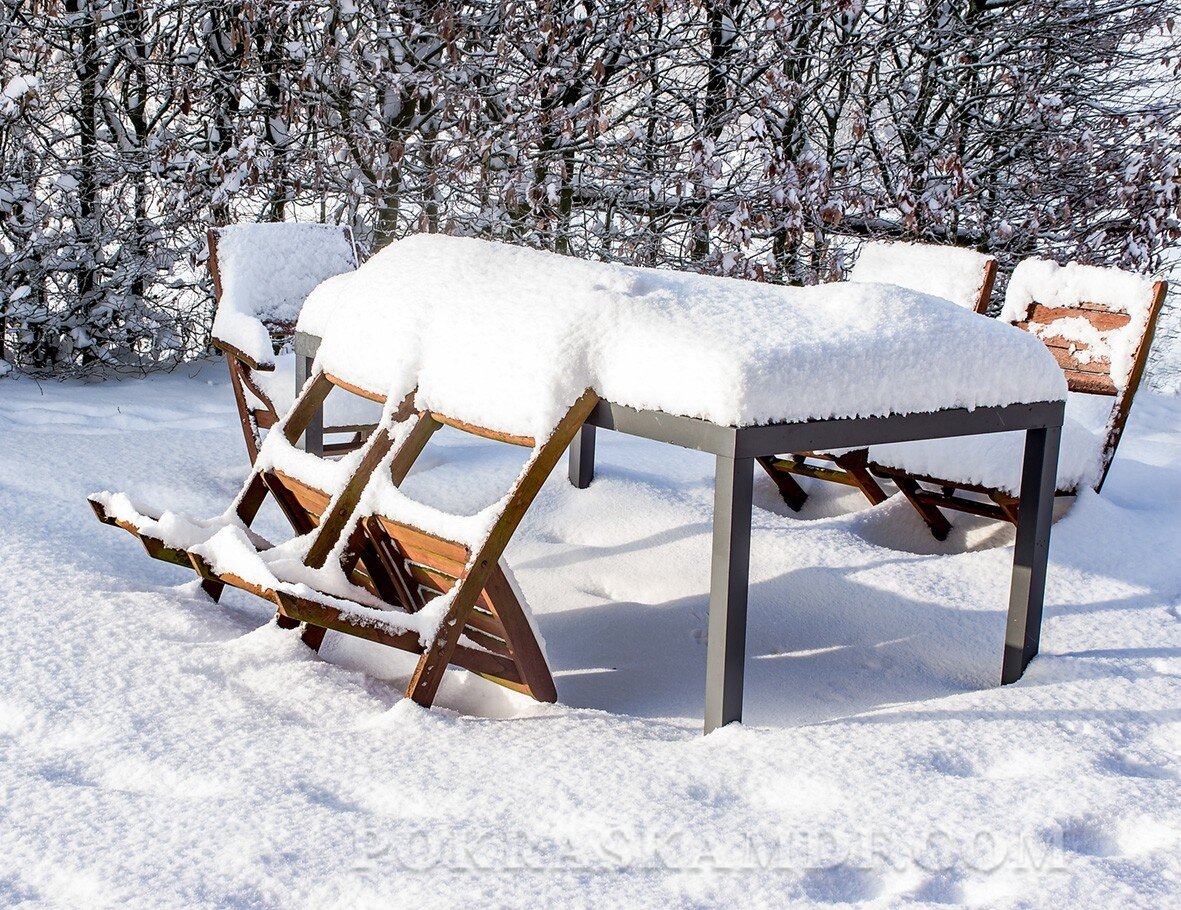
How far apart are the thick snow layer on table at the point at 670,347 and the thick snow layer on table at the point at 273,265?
1.84 m

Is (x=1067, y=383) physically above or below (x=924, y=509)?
above

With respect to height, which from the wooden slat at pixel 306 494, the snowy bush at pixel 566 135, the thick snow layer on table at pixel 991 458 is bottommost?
the thick snow layer on table at pixel 991 458

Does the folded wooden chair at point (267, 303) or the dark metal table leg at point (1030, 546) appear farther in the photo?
the folded wooden chair at point (267, 303)

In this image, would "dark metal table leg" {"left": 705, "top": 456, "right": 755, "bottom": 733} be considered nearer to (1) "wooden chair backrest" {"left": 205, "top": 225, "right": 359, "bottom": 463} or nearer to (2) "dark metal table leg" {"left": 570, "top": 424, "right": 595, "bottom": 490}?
(2) "dark metal table leg" {"left": 570, "top": 424, "right": 595, "bottom": 490}

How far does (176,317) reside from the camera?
6555 mm

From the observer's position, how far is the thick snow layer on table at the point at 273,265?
4.70 m

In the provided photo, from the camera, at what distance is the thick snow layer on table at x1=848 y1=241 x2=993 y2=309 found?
14.3 feet

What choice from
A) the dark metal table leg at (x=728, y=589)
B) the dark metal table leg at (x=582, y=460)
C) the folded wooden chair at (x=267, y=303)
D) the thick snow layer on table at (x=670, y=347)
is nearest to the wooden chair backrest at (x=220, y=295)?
the folded wooden chair at (x=267, y=303)

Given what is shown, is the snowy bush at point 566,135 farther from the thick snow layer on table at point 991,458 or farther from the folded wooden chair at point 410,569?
the folded wooden chair at point 410,569

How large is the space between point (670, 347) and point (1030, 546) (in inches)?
41.9

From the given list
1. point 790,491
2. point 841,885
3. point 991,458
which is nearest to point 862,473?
point 790,491

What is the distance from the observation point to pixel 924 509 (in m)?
4.11

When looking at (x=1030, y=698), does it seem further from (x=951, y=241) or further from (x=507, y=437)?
(x=951, y=241)

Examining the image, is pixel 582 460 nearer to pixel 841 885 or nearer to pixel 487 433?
pixel 487 433
